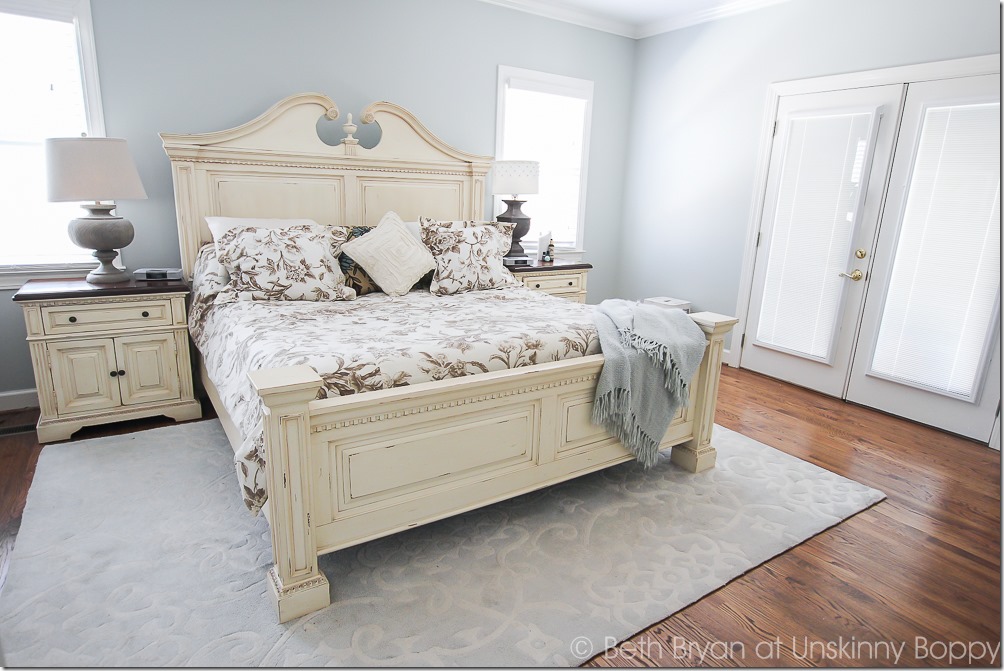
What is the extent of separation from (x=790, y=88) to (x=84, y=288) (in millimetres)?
4531

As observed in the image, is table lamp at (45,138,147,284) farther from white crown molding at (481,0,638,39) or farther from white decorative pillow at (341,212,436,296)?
white crown molding at (481,0,638,39)

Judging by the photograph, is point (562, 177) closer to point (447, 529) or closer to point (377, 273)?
point (377, 273)

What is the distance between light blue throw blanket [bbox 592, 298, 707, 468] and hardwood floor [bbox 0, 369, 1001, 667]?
0.70m

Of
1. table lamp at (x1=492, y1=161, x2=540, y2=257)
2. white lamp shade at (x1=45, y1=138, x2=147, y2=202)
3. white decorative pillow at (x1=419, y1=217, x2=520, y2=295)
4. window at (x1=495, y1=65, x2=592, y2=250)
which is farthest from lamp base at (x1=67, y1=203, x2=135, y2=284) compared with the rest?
window at (x1=495, y1=65, x2=592, y2=250)

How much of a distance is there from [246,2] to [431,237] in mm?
1782

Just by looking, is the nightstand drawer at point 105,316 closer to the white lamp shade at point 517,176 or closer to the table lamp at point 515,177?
the table lamp at point 515,177

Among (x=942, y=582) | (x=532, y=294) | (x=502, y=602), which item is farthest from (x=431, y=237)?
(x=942, y=582)

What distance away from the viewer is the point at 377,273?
10.4ft

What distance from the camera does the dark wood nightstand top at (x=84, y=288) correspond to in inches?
108

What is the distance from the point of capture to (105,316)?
2893 mm

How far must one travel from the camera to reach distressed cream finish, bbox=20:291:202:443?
2803 millimetres

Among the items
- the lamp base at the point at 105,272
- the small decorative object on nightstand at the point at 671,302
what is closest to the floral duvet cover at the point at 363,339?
the lamp base at the point at 105,272

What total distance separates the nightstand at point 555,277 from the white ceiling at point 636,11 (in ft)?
6.52

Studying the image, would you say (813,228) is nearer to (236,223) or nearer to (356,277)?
(356,277)
